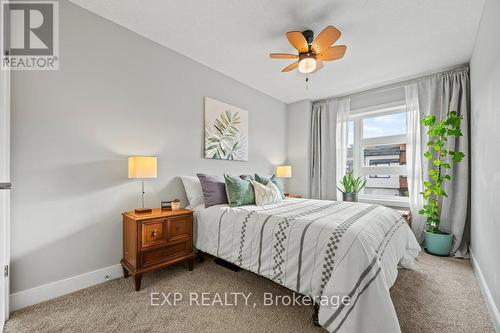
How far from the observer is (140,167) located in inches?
80.9

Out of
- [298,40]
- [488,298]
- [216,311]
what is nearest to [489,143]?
[488,298]

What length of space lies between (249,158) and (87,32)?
2566 millimetres

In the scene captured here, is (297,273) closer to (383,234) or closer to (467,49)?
(383,234)

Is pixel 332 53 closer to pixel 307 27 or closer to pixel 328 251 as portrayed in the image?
pixel 307 27

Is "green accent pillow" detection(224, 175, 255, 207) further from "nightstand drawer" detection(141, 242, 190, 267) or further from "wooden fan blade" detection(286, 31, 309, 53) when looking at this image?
"wooden fan blade" detection(286, 31, 309, 53)

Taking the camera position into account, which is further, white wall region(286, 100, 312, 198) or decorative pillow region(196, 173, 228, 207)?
white wall region(286, 100, 312, 198)

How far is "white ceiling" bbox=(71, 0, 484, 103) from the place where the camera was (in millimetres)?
1971

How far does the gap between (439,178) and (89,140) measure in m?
4.19

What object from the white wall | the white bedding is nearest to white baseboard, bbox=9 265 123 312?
the white bedding

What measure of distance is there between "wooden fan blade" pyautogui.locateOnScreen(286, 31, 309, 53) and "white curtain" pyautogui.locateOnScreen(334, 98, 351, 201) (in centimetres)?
231

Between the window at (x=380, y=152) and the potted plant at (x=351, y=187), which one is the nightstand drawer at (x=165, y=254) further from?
the window at (x=380, y=152)

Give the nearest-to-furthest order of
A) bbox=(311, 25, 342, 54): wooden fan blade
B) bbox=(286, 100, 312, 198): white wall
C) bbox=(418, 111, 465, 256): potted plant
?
bbox=(311, 25, 342, 54): wooden fan blade
bbox=(418, 111, 465, 256): potted plant
bbox=(286, 100, 312, 198): white wall

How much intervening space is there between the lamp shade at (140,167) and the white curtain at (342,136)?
340cm

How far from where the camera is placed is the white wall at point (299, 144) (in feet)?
14.6
